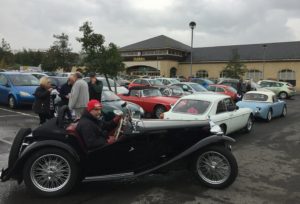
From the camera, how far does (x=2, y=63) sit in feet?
192

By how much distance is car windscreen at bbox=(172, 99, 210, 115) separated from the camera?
9.14m

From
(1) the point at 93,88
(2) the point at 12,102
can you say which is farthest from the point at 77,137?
(2) the point at 12,102

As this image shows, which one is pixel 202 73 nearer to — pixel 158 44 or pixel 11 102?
pixel 158 44

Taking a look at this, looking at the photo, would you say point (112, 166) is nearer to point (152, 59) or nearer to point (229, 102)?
point (229, 102)

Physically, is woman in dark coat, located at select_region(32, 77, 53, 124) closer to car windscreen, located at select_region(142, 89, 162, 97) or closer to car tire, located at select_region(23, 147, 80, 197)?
car tire, located at select_region(23, 147, 80, 197)

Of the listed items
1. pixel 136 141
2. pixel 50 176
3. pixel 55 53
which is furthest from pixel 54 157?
pixel 55 53

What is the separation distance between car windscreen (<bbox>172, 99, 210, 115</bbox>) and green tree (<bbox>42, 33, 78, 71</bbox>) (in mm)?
43483

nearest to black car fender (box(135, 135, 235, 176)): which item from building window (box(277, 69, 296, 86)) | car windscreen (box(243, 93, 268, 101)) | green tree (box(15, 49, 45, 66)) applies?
car windscreen (box(243, 93, 268, 101))

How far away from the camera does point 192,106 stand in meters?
9.31

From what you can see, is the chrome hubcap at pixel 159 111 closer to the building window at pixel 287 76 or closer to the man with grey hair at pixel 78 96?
the man with grey hair at pixel 78 96

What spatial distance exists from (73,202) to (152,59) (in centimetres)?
5683

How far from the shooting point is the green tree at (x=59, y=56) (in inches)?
2008

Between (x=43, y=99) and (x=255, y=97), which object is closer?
(x=43, y=99)

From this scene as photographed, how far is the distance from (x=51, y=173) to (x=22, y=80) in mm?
11372
